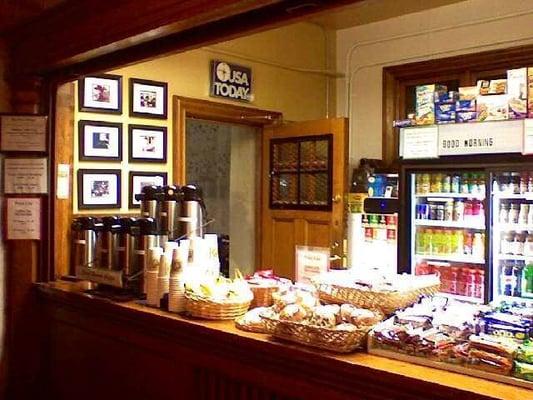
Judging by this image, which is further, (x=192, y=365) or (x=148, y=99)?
(x=148, y=99)

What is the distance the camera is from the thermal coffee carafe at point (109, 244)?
9.26ft

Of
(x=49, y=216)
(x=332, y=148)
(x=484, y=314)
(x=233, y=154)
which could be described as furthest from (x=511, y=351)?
(x=233, y=154)

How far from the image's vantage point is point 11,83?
325cm

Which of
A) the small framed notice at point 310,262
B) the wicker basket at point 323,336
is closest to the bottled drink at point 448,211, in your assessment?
the small framed notice at point 310,262

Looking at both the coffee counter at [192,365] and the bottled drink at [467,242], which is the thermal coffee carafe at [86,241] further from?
the bottled drink at [467,242]

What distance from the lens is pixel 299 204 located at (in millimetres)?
4820

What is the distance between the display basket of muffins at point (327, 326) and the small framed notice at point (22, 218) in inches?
71.9

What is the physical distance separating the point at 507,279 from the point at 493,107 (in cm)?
117

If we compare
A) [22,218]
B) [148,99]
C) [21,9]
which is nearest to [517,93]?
[148,99]

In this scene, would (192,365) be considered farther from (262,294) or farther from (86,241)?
(86,241)

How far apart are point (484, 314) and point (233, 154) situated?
380 centimetres

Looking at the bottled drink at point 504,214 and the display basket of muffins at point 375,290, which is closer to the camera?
the display basket of muffins at point 375,290

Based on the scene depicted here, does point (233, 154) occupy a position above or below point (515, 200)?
above

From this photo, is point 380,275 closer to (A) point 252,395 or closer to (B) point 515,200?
(A) point 252,395
